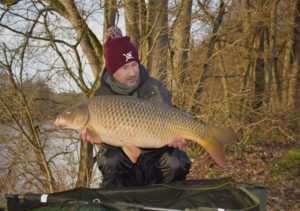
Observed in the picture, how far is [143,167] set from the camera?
2979mm

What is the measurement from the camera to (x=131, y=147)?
2.63 m

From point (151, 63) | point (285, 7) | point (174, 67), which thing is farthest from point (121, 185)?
point (285, 7)

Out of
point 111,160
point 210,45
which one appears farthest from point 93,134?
point 210,45

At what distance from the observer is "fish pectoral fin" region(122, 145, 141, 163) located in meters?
2.64

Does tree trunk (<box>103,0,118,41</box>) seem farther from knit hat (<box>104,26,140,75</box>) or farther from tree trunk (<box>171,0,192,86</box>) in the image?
knit hat (<box>104,26,140,75</box>)

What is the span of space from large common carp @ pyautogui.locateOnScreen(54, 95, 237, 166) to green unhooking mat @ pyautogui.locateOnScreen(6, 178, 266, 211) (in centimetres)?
27

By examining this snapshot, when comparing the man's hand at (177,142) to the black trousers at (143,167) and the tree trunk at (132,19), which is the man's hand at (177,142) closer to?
the black trousers at (143,167)

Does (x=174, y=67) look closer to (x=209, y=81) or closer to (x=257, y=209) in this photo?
(x=209, y=81)

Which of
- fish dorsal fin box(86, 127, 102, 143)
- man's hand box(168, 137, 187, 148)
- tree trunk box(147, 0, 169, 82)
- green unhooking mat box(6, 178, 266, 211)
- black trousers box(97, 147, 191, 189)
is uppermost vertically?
tree trunk box(147, 0, 169, 82)

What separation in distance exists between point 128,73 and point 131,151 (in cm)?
53

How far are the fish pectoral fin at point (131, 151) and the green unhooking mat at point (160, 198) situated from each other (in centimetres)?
20

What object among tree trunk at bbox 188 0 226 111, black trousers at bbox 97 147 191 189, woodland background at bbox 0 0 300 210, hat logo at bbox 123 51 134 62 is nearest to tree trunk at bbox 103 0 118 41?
woodland background at bbox 0 0 300 210

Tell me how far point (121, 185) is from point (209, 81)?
476 cm

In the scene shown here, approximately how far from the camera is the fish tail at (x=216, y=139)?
2676 millimetres
